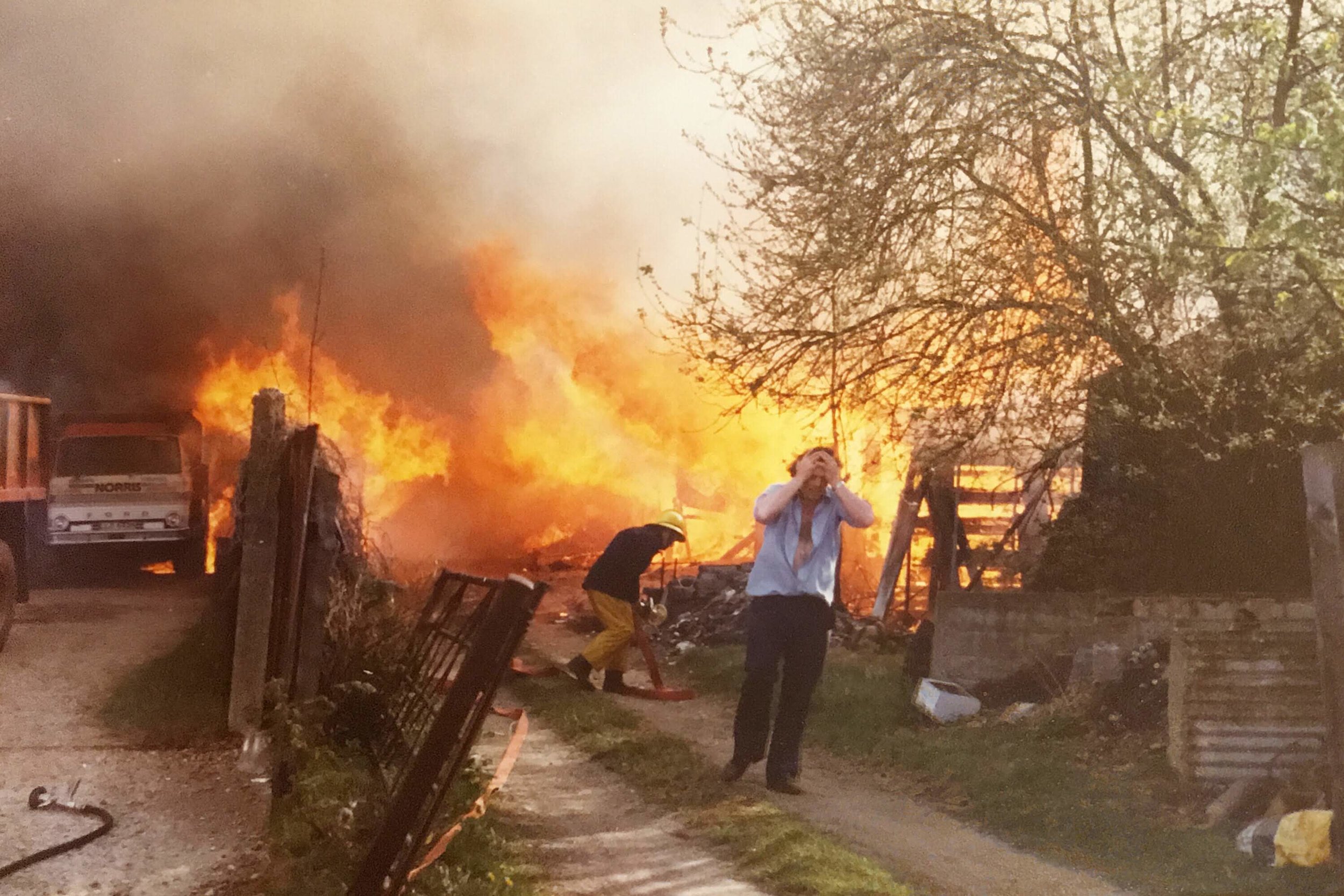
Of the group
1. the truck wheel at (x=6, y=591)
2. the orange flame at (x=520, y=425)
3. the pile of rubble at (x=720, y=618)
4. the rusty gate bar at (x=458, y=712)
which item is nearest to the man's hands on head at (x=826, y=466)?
the rusty gate bar at (x=458, y=712)

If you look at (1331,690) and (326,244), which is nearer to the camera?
(1331,690)

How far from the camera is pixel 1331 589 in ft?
19.1

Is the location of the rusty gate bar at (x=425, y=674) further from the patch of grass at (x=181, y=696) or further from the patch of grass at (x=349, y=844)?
the patch of grass at (x=181, y=696)

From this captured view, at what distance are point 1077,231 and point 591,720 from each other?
5625 millimetres

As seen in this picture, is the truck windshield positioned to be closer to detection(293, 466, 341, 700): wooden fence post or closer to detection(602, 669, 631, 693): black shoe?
detection(602, 669, 631, 693): black shoe

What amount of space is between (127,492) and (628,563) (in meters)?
10.2

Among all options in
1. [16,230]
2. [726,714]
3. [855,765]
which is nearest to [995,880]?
[855,765]

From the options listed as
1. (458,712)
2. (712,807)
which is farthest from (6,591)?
(458,712)

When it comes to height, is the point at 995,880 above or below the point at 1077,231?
below

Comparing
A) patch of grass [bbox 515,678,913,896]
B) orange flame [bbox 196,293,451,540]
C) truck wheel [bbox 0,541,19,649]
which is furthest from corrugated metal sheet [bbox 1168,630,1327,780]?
orange flame [bbox 196,293,451,540]

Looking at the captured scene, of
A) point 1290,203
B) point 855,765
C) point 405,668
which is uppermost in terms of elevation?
point 1290,203

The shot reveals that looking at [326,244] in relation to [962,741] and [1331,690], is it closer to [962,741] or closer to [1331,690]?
[962,741]

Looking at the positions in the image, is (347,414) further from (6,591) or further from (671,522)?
(671,522)

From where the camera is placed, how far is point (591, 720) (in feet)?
31.4
